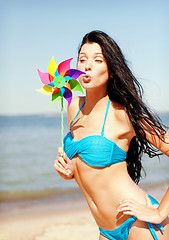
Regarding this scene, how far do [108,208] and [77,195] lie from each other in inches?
226

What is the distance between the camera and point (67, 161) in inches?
96.3

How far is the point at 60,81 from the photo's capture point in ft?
7.93

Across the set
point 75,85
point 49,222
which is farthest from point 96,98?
point 49,222

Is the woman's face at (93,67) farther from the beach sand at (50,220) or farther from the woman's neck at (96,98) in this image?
the beach sand at (50,220)

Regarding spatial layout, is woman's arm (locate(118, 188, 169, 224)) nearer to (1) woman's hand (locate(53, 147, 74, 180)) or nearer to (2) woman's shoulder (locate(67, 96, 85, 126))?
(1) woman's hand (locate(53, 147, 74, 180))

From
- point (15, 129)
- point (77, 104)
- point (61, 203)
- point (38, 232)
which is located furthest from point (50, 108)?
point (77, 104)

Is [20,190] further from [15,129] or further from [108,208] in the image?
[15,129]

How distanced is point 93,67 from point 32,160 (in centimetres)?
1050

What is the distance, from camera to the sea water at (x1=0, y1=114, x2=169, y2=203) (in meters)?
9.00

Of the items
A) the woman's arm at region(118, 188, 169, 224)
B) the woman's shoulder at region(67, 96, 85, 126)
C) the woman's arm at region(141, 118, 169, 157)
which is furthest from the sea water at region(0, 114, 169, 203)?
the woman's arm at region(118, 188, 169, 224)

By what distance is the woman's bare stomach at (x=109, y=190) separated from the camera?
7.69ft

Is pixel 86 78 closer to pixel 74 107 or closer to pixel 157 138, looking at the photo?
pixel 74 107

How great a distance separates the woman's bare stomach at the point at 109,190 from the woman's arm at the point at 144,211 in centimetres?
6

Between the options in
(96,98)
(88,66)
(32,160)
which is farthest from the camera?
(32,160)
